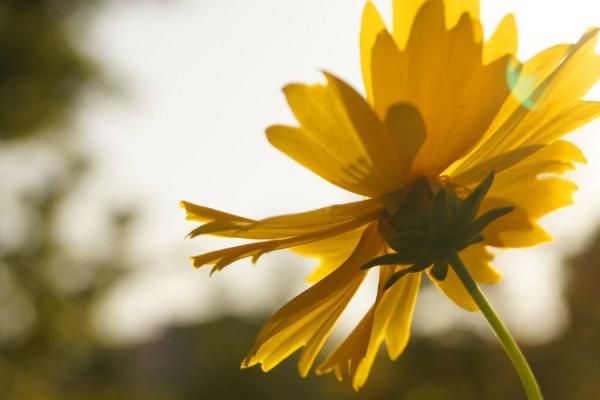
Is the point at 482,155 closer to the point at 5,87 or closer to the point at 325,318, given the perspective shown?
the point at 325,318

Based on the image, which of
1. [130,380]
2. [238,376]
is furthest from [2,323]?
[238,376]

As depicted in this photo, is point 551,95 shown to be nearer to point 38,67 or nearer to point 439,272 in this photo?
point 439,272

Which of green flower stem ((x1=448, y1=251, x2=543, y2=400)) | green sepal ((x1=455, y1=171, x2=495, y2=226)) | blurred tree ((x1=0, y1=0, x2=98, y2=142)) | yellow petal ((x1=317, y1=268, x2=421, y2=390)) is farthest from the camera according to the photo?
blurred tree ((x1=0, y1=0, x2=98, y2=142))

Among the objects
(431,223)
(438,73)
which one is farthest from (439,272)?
(438,73)

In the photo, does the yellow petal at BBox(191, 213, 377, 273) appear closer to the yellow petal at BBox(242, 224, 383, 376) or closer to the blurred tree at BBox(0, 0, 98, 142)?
the yellow petal at BBox(242, 224, 383, 376)

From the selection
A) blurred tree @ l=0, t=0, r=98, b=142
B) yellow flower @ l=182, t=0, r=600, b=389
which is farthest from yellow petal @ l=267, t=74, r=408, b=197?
blurred tree @ l=0, t=0, r=98, b=142

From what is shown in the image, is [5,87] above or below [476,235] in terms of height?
above

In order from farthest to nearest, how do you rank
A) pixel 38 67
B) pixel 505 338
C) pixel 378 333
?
pixel 38 67
pixel 378 333
pixel 505 338
